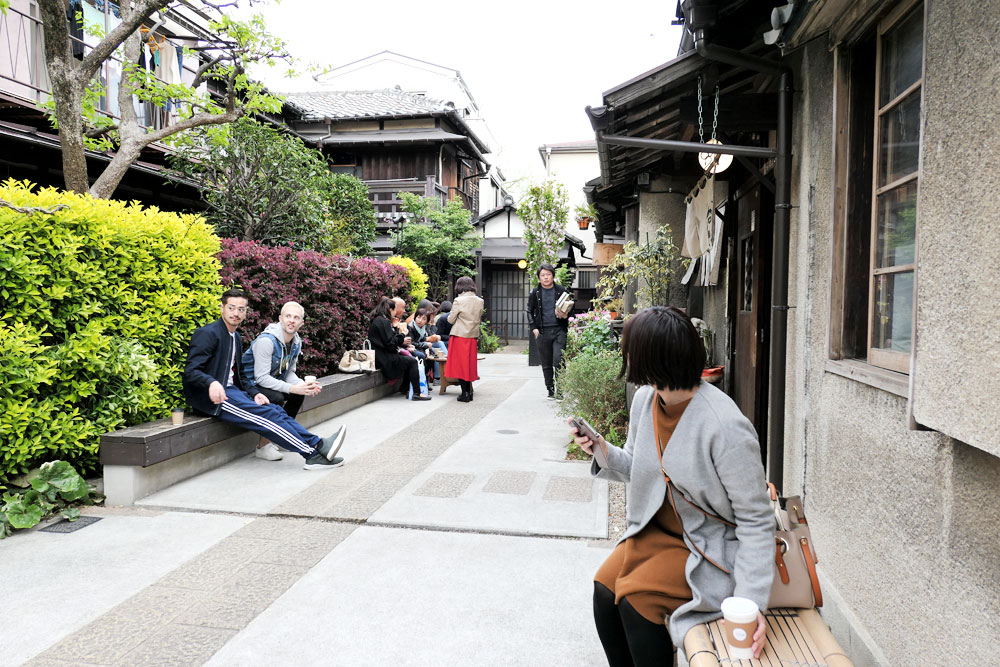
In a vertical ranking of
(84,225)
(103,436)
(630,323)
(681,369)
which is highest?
(84,225)

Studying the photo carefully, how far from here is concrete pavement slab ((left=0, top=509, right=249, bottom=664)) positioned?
327 cm

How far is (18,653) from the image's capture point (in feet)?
9.86

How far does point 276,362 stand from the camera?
647cm

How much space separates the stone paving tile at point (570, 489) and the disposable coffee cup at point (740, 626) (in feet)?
11.4

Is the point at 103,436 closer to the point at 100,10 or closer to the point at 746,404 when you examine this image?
the point at 746,404

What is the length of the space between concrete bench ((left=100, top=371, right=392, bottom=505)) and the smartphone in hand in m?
4.01

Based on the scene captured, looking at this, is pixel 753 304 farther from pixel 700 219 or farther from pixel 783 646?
pixel 783 646

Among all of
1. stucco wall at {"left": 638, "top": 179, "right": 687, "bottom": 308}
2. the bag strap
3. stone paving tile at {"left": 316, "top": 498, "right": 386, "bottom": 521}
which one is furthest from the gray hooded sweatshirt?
stucco wall at {"left": 638, "top": 179, "right": 687, "bottom": 308}

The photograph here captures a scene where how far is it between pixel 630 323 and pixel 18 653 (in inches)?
120

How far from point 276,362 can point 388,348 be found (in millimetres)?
3724

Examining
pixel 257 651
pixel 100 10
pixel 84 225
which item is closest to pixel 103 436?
pixel 84 225

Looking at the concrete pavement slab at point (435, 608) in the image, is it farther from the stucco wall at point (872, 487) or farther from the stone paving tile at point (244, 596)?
the stucco wall at point (872, 487)

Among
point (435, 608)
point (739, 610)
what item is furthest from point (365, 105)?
point (739, 610)

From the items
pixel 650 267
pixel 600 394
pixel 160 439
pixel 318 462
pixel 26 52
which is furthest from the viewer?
pixel 26 52
